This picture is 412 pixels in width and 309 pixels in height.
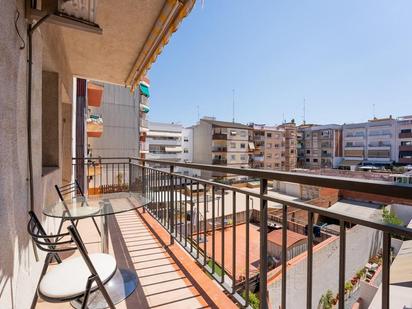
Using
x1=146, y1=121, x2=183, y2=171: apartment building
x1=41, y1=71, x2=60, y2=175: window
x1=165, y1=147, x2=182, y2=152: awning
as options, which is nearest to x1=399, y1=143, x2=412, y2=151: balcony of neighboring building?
x1=146, y1=121, x2=183, y2=171: apartment building

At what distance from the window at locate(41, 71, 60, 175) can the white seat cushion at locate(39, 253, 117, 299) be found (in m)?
1.88

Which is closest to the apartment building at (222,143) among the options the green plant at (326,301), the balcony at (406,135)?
the green plant at (326,301)

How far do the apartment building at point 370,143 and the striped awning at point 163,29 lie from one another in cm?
3952

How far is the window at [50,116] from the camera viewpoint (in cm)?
266

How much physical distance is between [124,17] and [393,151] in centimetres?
4110

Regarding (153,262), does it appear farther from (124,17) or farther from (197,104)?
(197,104)

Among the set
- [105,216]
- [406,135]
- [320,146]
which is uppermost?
[406,135]

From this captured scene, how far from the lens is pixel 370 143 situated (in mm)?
34219

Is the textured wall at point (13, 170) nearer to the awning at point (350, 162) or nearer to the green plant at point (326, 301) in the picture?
the green plant at point (326, 301)

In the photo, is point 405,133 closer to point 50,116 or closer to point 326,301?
point 326,301

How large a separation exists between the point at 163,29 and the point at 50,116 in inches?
72.0

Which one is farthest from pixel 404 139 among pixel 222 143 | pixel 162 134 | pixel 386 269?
pixel 386 269

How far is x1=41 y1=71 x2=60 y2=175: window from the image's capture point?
266cm

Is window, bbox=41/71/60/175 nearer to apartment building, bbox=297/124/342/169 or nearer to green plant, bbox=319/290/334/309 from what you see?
green plant, bbox=319/290/334/309
